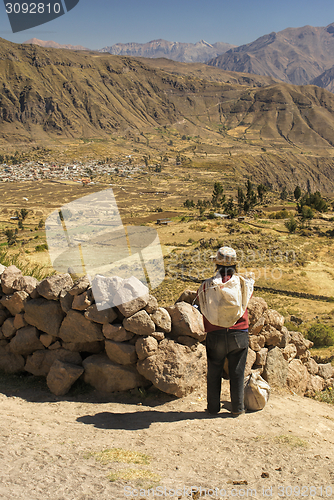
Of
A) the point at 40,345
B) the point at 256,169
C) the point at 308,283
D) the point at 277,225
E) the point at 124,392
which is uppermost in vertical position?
the point at 40,345

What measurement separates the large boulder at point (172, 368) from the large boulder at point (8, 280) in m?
2.71

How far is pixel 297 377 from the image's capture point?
23.3ft

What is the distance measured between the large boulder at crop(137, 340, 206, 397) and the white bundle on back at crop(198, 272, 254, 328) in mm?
1264

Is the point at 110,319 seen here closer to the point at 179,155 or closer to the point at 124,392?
the point at 124,392

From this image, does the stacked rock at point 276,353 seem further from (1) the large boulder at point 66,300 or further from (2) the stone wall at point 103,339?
(1) the large boulder at point 66,300

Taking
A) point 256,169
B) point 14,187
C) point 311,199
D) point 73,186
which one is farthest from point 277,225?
point 256,169

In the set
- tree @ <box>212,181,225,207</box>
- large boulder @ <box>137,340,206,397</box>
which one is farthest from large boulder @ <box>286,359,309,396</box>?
tree @ <box>212,181,225,207</box>

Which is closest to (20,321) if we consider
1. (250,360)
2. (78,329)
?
(78,329)

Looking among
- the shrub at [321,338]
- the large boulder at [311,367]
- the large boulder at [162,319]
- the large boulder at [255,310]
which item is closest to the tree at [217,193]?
the shrub at [321,338]

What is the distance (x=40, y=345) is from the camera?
6.31 meters

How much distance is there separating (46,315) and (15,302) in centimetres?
73

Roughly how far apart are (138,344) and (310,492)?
3012 mm

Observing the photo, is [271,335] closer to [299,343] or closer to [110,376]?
[299,343]

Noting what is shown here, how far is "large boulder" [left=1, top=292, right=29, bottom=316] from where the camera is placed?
20.5 ft
